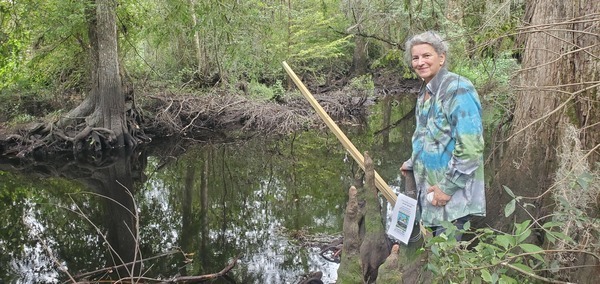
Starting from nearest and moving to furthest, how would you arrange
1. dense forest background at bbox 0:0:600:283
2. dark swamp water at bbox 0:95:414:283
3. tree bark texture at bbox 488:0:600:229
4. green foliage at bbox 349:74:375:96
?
dense forest background at bbox 0:0:600:283, tree bark texture at bbox 488:0:600:229, dark swamp water at bbox 0:95:414:283, green foliage at bbox 349:74:375:96

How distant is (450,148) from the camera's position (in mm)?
2422

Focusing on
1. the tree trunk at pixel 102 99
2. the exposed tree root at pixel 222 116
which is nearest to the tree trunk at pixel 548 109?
the tree trunk at pixel 102 99

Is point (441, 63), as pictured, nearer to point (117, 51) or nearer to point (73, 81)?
point (117, 51)

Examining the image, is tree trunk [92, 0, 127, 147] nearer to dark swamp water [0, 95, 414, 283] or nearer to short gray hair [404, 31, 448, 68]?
dark swamp water [0, 95, 414, 283]

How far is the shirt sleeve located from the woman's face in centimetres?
16

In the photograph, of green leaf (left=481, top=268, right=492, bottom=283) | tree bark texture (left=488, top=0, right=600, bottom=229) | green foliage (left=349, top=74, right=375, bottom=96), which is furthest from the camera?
green foliage (left=349, top=74, right=375, bottom=96)

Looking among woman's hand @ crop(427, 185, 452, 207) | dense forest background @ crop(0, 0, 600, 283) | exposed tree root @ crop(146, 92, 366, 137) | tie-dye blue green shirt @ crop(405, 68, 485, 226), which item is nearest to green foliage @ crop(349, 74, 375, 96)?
dense forest background @ crop(0, 0, 600, 283)

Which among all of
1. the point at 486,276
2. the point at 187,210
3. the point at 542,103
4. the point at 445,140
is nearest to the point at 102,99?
the point at 187,210

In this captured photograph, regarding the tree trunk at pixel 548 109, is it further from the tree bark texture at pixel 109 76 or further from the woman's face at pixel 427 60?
the tree bark texture at pixel 109 76

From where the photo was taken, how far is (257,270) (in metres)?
4.93

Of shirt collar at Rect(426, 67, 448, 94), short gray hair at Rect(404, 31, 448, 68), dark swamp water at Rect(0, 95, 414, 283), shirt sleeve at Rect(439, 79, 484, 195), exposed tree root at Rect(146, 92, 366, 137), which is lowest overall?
dark swamp water at Rect(0, 95, 414, 283)

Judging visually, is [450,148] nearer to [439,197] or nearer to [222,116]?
[439,197]

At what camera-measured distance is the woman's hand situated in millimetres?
2426

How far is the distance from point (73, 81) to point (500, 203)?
1167 centimetres
